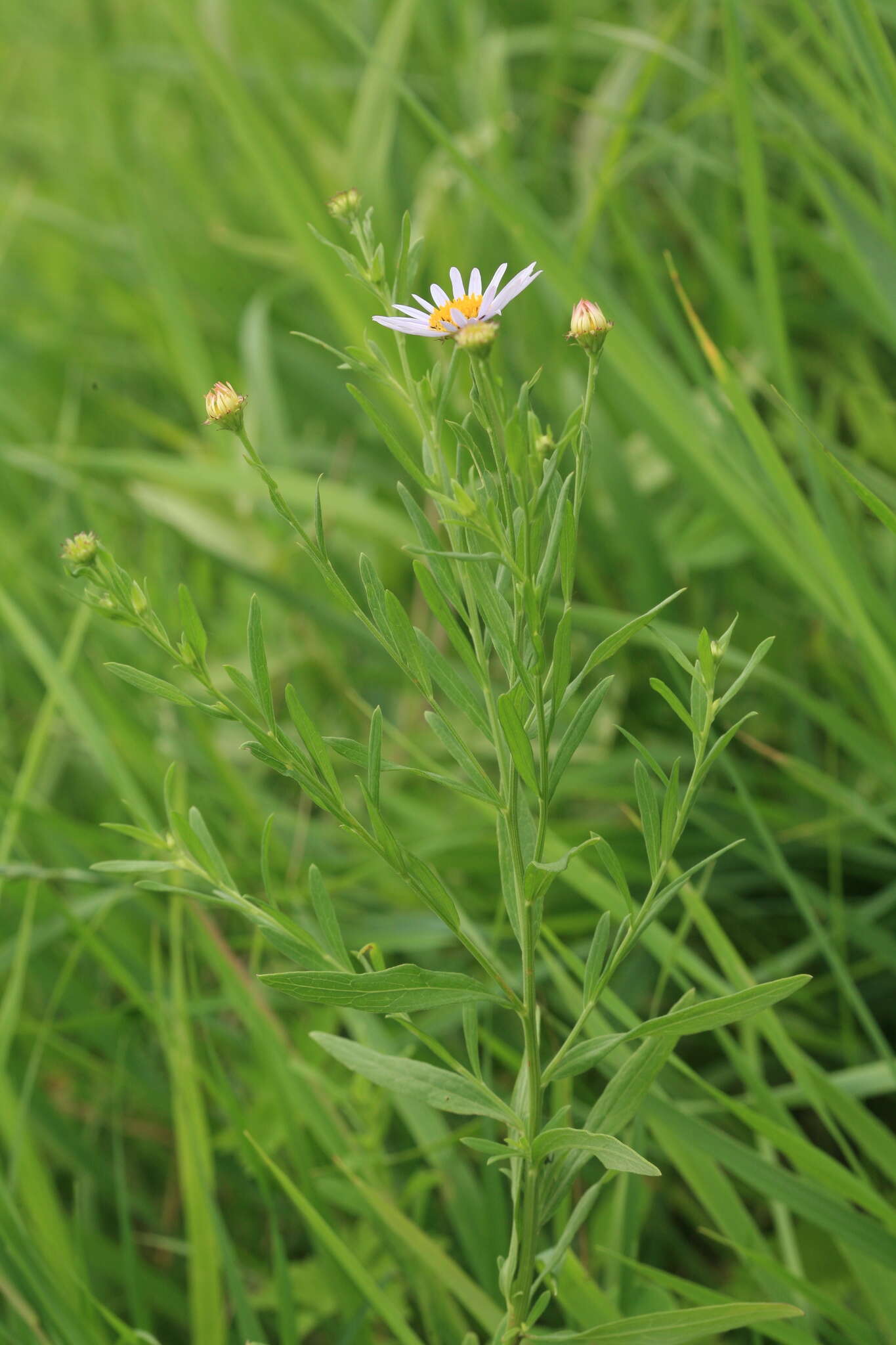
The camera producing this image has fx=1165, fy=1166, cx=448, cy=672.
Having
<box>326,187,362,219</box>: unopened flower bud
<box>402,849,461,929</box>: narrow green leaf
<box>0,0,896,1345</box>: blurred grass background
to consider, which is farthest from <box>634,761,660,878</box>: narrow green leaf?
<box>326,187,362,219</box>: unopened flower bud

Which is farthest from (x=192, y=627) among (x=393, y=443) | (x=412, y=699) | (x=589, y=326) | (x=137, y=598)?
(x=412, y=699)

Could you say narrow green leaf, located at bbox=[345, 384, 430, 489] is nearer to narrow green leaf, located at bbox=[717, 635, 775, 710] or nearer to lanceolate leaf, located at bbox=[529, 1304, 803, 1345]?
narrow green leaf, located at bbox=[717, 635, 775, 710]

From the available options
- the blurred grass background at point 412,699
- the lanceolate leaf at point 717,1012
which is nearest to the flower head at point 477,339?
the blurred grass background at point 412,699

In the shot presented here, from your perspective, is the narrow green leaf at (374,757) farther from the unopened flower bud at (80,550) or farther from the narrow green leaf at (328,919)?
the unopened flower bud at (80,550)

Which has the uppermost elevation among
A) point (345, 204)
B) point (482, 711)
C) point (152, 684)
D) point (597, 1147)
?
point (345, 204)

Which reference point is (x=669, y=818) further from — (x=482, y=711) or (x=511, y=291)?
(x=511, y=291)

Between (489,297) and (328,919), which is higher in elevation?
(489,297)

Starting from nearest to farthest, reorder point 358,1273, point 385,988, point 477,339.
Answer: point 477,339 < point 385,988 < point 358,1273
